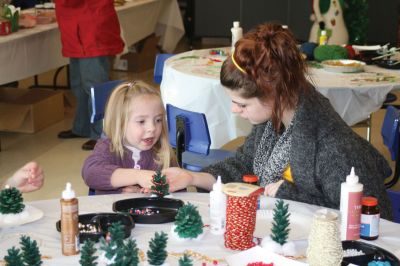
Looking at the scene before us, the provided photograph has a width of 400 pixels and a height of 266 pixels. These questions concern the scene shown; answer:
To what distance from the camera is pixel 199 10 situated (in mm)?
8805

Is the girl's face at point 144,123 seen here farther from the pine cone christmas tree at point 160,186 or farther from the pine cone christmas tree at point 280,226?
the pine cone christmas tree at point 280,226

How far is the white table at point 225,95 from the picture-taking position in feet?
11.8

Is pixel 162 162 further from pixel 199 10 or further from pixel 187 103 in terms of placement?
pixel 199 10

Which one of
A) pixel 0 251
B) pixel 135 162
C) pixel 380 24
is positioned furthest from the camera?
pixel 380 24

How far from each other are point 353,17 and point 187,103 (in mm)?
2232

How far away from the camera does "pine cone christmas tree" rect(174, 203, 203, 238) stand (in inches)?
71.3

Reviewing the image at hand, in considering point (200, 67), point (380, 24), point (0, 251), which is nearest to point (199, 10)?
point (380, 24)

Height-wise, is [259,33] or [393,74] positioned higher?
[259,33]

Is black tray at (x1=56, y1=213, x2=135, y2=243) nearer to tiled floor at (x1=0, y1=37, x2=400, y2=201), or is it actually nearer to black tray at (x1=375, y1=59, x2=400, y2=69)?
tiled floor at (x1=0, y1=37, x2=400, y2=201)

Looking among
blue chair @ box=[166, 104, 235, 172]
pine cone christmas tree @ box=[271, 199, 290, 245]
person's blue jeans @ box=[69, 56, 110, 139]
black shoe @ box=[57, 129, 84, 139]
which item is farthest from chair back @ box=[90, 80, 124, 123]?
black shoe @ box=[57, 129, 84, 139]

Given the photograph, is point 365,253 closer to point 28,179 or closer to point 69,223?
point 69,223

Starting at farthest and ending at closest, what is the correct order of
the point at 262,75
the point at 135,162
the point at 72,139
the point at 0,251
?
the point at 72,139 < the point at 135,162 < the point at 262,75 < the point at 0,251

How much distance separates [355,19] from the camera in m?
5.54

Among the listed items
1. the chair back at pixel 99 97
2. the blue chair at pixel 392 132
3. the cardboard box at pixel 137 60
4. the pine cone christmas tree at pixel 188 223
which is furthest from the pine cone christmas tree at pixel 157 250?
the cardboard box at pixel 137 60
